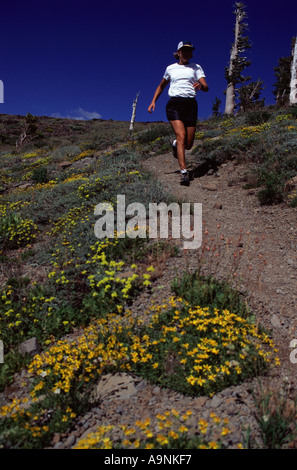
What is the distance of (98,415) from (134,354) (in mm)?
670

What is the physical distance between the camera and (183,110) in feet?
24.7

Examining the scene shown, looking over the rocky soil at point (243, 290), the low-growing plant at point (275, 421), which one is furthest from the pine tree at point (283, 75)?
the low-growing plant at point (275, 421)

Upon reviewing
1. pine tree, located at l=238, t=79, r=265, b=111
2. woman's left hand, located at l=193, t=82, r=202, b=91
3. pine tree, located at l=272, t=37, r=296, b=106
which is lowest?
woman's left hand, located at l=193, t=82, r=202, b=91

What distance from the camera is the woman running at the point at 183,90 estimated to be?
24.1ft

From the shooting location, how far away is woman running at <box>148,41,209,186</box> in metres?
7.35

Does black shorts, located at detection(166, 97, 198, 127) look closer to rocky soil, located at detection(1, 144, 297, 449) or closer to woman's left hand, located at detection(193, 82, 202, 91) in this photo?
woman's left hand, located at detection(193, 82, 202, 91)

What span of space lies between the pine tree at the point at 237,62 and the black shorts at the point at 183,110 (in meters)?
22.7

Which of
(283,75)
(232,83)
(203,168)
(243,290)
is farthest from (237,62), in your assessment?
(243,290)

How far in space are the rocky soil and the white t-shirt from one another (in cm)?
253

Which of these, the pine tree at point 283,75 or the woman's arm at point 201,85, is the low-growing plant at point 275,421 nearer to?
the woman's arm at point 201,85

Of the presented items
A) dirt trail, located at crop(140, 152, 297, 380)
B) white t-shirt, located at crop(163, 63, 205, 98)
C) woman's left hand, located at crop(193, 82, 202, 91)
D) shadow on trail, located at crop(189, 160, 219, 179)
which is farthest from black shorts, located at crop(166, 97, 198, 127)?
shadow on trail, located at crop(189, 160, 219, 179)

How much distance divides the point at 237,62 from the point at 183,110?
26.0 meters

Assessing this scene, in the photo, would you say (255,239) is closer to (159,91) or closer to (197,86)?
(197,86)
